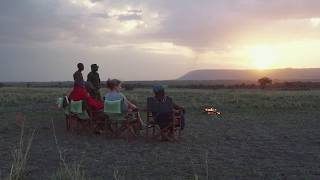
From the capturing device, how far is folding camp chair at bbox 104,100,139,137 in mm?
12312

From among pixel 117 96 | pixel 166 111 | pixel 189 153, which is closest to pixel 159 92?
pixel 166 111

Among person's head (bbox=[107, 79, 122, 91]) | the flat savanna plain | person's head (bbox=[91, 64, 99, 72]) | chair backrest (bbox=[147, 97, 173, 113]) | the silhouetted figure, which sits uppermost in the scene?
person's head (bbox=[91, 64, 99, 72])

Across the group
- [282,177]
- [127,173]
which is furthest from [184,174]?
[282,177]

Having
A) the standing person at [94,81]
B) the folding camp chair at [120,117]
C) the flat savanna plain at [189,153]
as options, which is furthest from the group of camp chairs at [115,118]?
the standing person at [94,81]

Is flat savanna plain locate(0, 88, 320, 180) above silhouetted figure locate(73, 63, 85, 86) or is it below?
below

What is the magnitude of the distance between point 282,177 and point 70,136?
6226 mm

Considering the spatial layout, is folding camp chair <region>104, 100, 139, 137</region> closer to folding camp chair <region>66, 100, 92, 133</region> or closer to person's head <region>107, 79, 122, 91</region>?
person's head <region>107, 79, 122, 91</region>

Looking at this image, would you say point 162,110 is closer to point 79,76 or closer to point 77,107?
point 77,107

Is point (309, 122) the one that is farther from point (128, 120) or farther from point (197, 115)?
point (128, 120)

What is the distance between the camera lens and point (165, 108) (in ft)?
39.8

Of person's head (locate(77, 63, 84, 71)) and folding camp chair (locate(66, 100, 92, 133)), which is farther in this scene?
person's head (locate(77, 63, 84, 71))

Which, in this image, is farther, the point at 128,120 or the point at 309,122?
the point at 309,122

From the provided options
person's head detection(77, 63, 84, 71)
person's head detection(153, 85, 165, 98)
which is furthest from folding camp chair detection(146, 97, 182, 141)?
person's head detection(77, 63, 84, 71)

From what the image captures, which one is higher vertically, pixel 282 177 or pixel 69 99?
pixel 69 99
